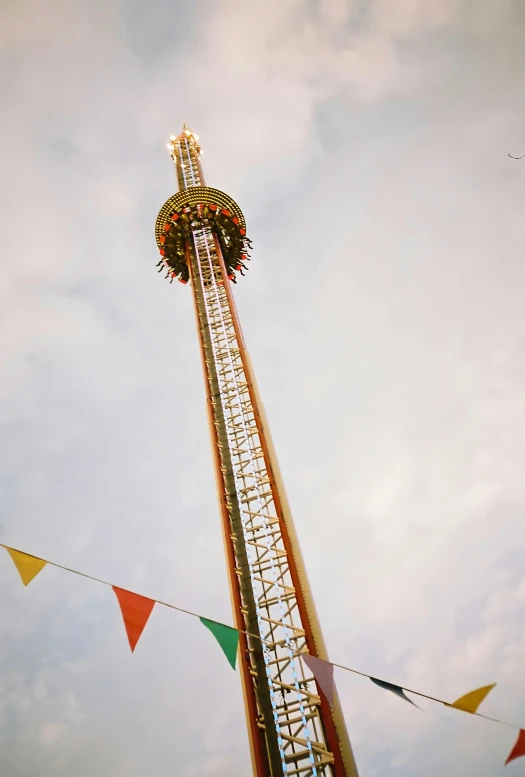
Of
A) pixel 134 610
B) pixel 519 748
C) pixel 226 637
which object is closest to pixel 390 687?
pixel 519 748

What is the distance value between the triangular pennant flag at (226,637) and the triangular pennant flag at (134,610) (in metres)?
0.94

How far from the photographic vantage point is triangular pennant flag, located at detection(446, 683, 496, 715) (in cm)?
580

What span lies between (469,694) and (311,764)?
486 centimetres

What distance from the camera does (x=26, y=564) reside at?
23.1 ft

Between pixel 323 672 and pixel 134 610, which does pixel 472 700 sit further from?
pixel 134 610

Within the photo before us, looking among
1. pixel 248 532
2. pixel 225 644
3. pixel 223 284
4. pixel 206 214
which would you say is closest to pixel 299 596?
pixel 248 532

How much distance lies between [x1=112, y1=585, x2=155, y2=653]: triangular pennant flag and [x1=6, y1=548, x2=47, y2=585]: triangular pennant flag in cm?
131

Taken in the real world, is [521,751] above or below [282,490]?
below

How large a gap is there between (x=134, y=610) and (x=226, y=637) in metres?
1.50

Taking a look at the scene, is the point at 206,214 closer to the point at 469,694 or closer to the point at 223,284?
the point at 223,284

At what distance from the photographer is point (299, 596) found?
1123cm

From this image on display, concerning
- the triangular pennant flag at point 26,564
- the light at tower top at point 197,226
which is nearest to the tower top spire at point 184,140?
the light at tower top at point 197,226

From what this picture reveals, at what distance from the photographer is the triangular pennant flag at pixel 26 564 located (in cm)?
698

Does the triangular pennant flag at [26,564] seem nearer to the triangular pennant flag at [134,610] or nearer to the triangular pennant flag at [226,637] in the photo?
the triangular pennant flag at [134,610]
